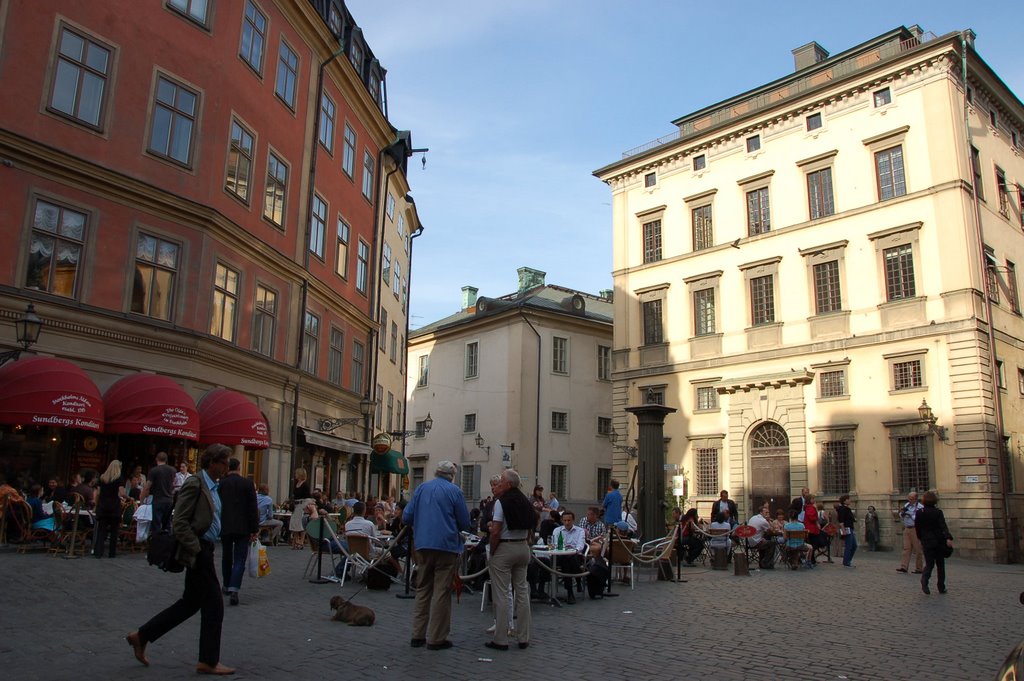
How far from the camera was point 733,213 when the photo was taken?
3609 cm

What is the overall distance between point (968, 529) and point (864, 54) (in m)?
19.6

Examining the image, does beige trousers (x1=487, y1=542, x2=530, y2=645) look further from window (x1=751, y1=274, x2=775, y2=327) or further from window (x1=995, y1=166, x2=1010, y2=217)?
window (x1=995, y1=166, x2=1010, y2=217)

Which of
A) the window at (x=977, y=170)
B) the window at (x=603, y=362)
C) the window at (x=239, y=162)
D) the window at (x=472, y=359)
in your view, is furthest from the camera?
the window at (x=472, y=359)

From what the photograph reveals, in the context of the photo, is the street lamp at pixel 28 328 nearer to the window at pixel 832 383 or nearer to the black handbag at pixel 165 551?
the black handbag at pixel 165 551

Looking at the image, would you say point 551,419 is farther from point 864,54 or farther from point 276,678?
point 276,678

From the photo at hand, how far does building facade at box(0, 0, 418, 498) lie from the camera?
15531mm

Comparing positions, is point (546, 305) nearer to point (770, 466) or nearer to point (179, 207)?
point (770, 466)

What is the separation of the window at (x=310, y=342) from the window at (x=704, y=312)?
18295mm

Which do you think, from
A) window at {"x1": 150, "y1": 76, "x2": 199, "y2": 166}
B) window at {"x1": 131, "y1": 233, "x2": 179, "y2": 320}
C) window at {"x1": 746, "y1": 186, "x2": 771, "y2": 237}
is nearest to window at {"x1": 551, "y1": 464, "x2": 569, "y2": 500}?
window at {"x1": 746, "y1": 186, "x2": 771, "y2": 237}

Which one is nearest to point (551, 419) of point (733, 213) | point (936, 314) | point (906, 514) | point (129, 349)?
point (733, 213)

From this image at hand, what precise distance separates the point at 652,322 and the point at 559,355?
8.66 m

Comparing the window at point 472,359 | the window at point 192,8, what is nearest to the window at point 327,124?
the window at point 192,8

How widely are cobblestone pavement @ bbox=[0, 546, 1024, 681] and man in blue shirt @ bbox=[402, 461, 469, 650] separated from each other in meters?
0.27

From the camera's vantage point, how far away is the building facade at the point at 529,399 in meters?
43.7
